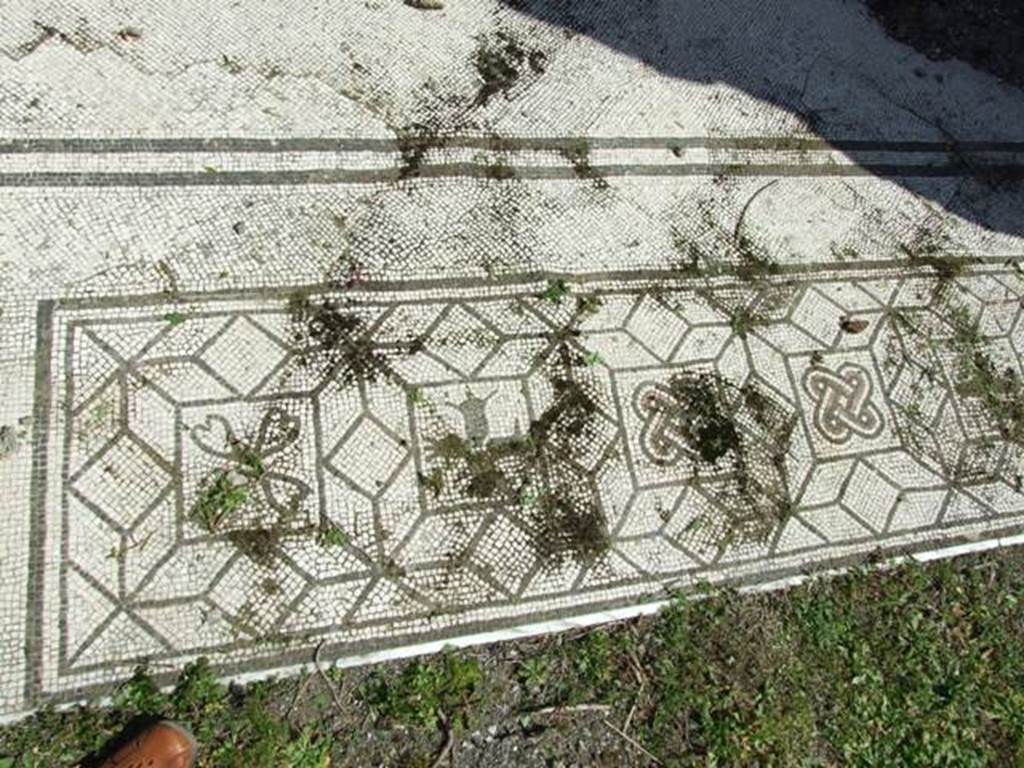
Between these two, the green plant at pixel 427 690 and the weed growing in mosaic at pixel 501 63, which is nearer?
the green plant at pixel 427 690

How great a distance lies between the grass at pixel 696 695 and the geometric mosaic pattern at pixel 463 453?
152 mm

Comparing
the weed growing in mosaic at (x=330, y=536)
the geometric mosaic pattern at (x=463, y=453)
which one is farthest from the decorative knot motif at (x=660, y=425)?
the weed growing in mosaic at (x=330, y=536)

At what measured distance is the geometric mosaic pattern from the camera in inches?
118

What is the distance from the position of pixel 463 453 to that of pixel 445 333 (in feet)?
1.76

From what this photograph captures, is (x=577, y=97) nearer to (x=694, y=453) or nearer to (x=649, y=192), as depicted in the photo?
(x=649, y=192)

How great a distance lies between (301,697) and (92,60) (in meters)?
2.78

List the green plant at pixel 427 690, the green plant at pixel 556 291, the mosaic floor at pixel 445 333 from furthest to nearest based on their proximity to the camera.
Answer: the green plant at pixel 556 291 → the mosaic floor at pixel 445 333 → the green plant at pixel 427 690

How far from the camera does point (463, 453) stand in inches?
134

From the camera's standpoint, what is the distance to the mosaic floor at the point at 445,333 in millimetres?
3051

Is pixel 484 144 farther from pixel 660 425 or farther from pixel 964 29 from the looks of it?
pixel 964 29

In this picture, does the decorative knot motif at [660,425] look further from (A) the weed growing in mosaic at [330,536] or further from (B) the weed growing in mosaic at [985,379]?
(B) the weed growing in mosaic at [985,379]

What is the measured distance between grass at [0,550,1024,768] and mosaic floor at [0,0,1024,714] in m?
0.12

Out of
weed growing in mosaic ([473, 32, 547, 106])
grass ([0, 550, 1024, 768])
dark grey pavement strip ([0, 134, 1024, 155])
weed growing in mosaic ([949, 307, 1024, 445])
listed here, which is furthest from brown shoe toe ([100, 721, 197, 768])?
weed growing in mosaic ([949, 307, 1024, 445])

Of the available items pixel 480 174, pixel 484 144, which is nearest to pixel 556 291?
pixel 480 174
